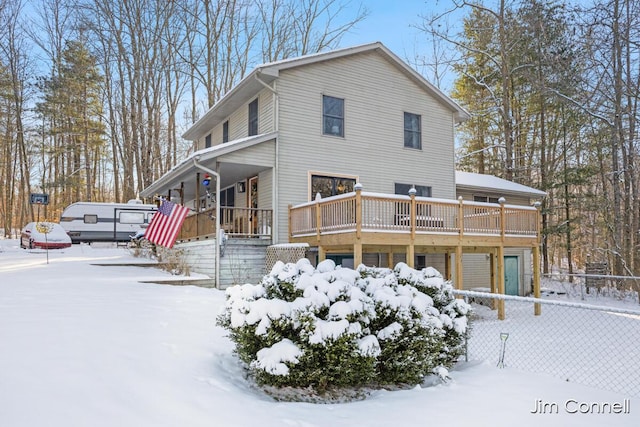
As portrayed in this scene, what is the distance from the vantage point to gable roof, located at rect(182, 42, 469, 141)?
12461 mm

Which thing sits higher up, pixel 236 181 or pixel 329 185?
pixel 236 181

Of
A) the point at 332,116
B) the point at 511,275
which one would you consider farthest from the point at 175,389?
the point at 511,275

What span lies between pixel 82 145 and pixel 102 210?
7.07 meters

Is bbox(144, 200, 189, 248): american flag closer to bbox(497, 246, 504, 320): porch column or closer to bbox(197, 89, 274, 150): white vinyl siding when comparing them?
bbox(197, 89, 274, 150): white vinyl siding

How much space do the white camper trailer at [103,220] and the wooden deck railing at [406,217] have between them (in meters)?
13.5

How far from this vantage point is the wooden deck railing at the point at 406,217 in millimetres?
10250

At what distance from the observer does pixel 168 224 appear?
11.7 m

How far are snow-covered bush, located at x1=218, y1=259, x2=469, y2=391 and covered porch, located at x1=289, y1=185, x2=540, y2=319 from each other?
4644 millimetres

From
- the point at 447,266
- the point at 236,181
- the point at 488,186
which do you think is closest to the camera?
the point at 447,266

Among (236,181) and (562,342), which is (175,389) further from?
(236,181)

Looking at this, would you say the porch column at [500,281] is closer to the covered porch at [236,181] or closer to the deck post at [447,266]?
the deck post at [447,266]

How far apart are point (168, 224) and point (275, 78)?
202 inches

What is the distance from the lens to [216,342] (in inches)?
220

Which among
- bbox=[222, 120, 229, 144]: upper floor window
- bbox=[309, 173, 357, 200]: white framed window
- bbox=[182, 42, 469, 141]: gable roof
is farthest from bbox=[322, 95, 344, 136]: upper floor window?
bbox=[222, 120, 229, 144]: upper floor window
